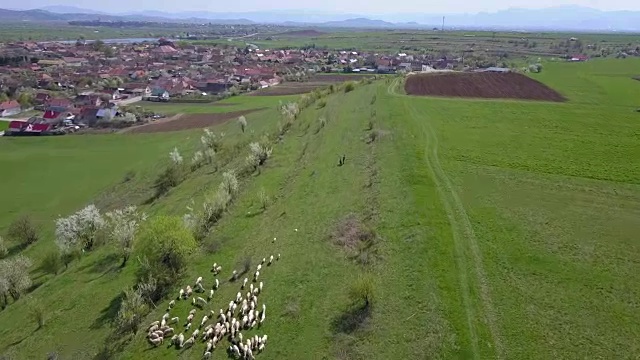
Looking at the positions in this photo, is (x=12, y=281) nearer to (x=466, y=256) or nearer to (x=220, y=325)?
(x=220, y=325)

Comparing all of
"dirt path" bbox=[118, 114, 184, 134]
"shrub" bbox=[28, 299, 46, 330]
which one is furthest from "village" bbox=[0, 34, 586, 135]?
"shrub" bbox=[28, 299, 46, 330]

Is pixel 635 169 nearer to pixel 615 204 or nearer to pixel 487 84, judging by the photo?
pixel 615 204

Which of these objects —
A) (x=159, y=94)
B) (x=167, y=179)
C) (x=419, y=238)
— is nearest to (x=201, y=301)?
(x=419, y=238)

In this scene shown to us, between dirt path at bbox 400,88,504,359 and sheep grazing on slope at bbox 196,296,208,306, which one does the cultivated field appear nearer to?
dirt path at bbox 400,88,504,359

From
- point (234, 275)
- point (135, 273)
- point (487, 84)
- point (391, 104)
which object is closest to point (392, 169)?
point (234, 275)

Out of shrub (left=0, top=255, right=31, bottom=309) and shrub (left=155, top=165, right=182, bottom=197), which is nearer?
shrub (left=0, top=255, right=31, bottom=309)

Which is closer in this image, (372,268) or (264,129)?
(372,268)
